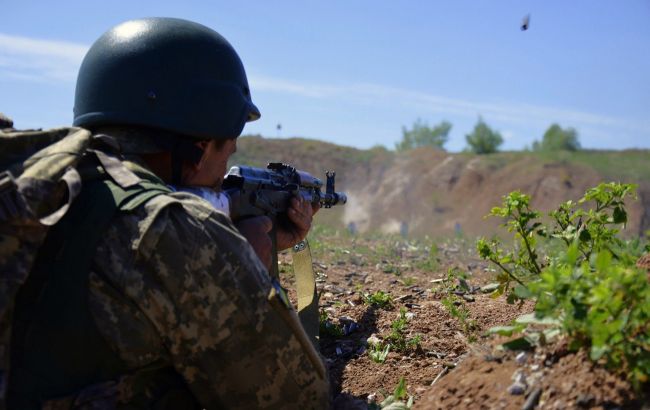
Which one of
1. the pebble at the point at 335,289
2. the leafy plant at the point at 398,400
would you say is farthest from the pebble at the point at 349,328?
the leafy plant at the point at 398,400

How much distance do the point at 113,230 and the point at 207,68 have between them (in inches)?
52.2

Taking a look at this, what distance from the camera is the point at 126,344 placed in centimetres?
253

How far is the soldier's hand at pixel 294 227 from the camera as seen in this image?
16.0 feet

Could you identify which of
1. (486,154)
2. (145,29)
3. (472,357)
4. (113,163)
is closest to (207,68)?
(145,29)

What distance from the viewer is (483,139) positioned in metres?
43.7

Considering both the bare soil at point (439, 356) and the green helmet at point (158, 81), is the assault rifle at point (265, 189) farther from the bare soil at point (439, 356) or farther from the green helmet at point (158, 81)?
the bare soil at point (439, 356)

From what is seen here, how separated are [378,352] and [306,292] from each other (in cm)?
106

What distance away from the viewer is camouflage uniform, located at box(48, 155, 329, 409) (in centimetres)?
249

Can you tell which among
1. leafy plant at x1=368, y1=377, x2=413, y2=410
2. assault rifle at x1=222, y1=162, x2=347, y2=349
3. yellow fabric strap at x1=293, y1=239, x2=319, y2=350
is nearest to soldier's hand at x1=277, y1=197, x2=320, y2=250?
assault rifle at x1=222, y1=162, x2=347, y2=349

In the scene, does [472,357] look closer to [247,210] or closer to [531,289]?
[531,289]

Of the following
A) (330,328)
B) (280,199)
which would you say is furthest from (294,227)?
(330,328)

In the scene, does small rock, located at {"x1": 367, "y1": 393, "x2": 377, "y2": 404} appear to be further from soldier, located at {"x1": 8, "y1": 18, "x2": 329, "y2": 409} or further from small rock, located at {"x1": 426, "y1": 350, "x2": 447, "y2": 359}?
soldier, located at {"x1": 8, "y1": 18, "x2": 329, "y2": 409}

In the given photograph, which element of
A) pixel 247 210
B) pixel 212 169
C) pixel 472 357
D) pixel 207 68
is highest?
pixel 207 68

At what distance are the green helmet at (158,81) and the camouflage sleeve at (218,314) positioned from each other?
0.98m
